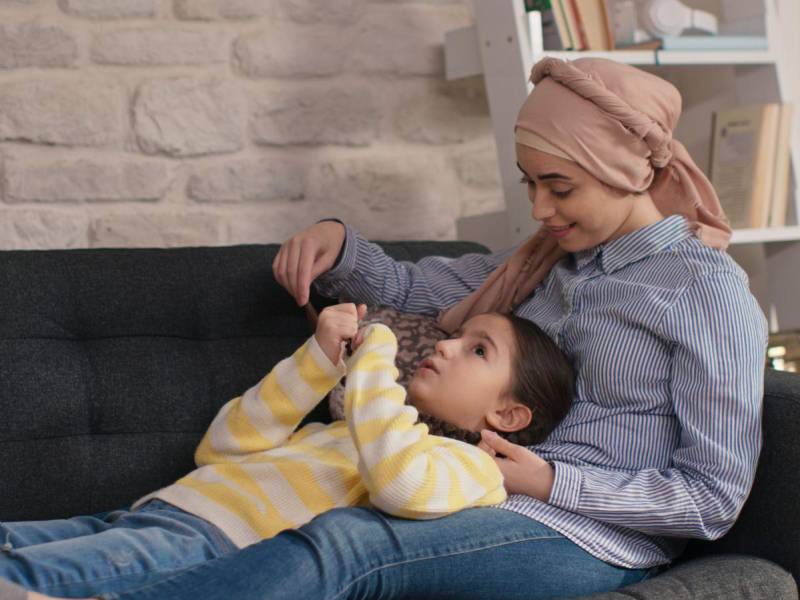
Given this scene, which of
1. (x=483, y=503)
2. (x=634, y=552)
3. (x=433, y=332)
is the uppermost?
(x=433, y=332)

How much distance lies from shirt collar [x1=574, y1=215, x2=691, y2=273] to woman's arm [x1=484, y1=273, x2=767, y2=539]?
7.8 inches

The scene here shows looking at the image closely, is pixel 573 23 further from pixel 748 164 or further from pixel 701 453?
pixel 701 453

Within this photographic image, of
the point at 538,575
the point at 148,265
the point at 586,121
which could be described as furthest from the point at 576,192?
the point at 148,265

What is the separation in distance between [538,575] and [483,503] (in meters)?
0.13

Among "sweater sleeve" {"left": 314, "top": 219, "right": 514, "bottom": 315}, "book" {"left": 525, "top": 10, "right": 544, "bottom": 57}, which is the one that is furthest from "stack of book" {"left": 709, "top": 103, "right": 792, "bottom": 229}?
"sweater sleeve" {"left": 314, "top": 219, "right": 514, "bottom": 315}

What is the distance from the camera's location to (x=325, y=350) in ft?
6.19

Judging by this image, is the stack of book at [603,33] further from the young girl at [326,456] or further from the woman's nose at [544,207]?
the young girl at [326,456]

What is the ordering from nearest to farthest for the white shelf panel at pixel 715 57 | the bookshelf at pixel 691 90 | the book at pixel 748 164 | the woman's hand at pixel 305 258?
1. the woman's hand at pixel 305 258
2. the bookshelf at pixel 691 90
3. the white shelf panel at pixel 715 57
4. the book at pixel 748 164

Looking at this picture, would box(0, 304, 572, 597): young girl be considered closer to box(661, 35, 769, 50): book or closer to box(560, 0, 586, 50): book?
box(560, 0, 586, 50): book

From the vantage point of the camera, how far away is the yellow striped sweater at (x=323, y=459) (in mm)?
1650

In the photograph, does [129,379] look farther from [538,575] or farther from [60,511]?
[538,575]

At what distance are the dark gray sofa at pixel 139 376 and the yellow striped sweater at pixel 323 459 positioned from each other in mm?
176

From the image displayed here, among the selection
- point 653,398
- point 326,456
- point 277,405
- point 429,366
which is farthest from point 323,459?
point 653,398

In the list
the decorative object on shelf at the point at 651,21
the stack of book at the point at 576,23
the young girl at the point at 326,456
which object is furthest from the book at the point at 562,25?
the young girl at the point at 326,456
